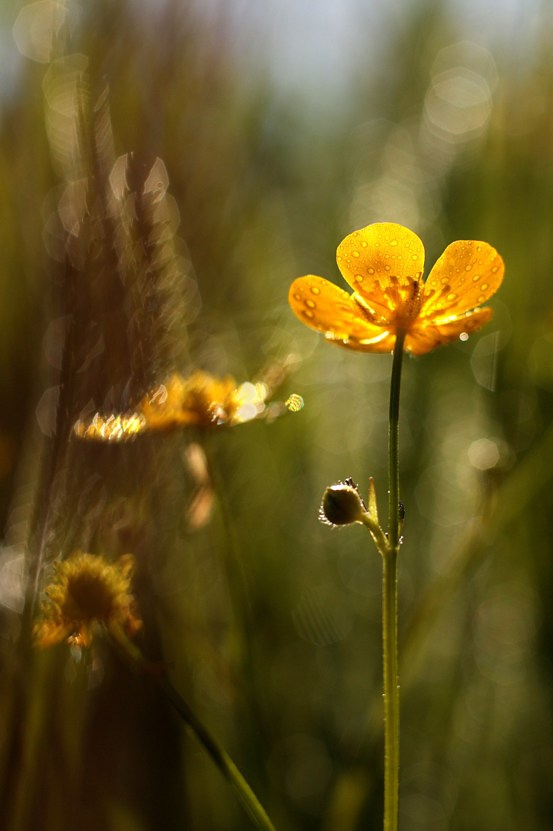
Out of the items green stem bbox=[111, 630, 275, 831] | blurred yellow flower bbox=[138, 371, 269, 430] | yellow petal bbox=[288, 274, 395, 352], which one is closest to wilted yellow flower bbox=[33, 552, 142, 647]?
green stem bbox=[111, 630, 275, 831]

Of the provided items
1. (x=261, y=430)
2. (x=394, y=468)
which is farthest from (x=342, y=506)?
(x=261, y=430)

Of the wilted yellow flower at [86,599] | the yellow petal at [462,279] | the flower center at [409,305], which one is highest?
the yellow petal at [462,279]

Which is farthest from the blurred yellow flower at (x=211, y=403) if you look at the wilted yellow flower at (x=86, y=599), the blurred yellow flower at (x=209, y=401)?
the wilted yellow flower at (x=86, y=599)

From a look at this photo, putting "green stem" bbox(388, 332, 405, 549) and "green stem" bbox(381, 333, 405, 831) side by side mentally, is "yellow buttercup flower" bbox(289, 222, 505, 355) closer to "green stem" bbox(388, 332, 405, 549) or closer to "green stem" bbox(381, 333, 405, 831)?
"green stem" bbox(388, 332, 405, 549)

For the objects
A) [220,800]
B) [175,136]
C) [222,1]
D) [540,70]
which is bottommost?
[220,800]

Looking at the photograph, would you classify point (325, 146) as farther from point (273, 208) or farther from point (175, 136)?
point (175, 136)

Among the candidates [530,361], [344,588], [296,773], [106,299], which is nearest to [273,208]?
[530,361]

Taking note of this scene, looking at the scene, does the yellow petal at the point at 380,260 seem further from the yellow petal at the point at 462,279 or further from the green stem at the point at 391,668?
the green stem at the point at 391,668
